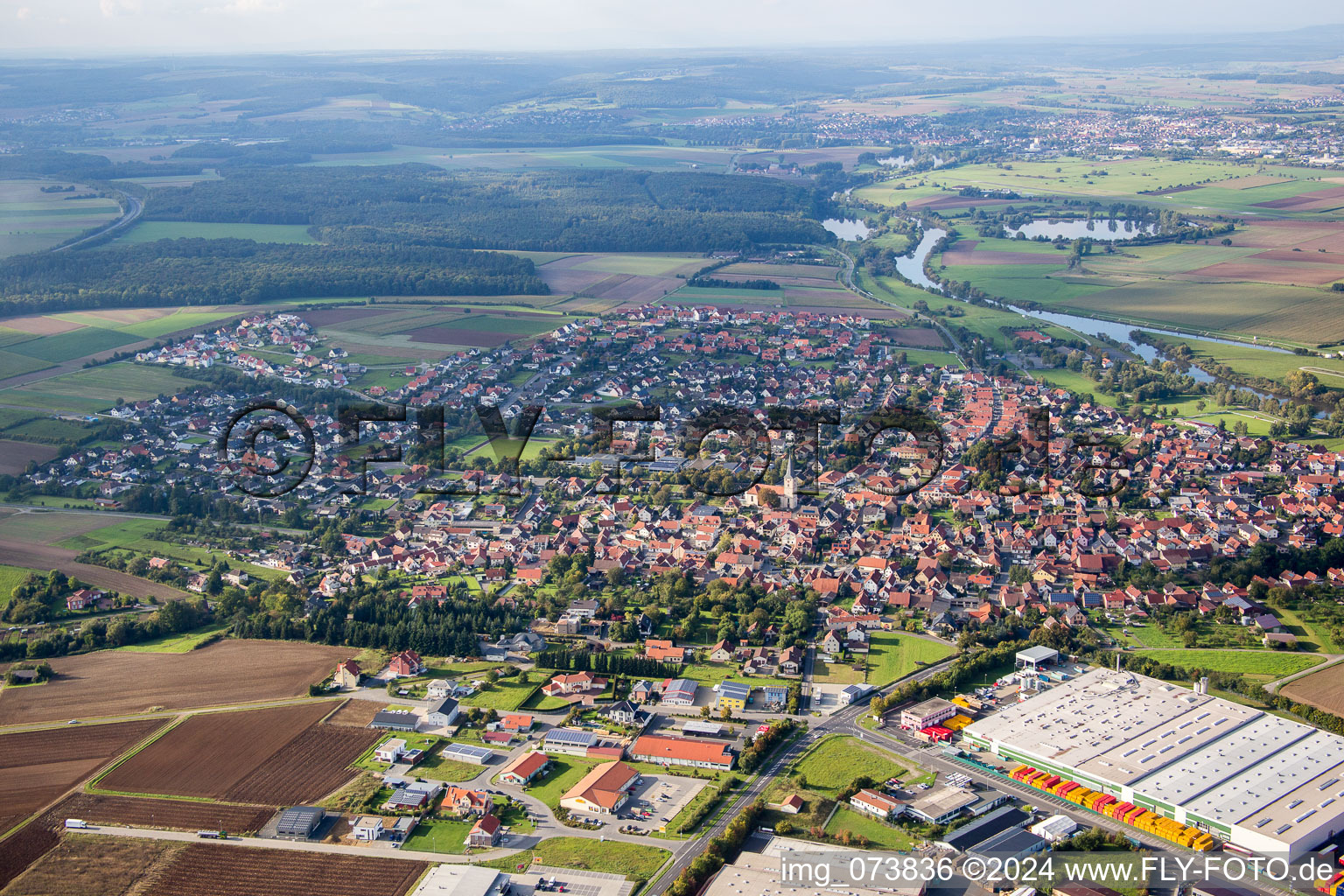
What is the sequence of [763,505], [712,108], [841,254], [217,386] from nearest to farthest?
[763,505]
[217,386]
[841,254]
[712,108]

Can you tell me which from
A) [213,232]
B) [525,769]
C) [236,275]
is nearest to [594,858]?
[525,769]

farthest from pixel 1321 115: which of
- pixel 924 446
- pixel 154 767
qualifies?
pixel 154 767

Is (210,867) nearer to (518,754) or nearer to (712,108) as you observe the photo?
(518,754)

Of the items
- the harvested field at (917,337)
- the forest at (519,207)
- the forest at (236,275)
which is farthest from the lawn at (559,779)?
the forest at (519,207)

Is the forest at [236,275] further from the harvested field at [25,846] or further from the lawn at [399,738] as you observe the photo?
the harvested field at [25,846]

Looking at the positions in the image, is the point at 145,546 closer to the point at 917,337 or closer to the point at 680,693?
the point at 680,693

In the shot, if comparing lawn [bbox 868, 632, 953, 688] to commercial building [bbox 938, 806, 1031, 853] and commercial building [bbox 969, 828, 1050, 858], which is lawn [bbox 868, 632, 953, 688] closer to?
commercial building [bbox 938, 806, 1031, 853]
